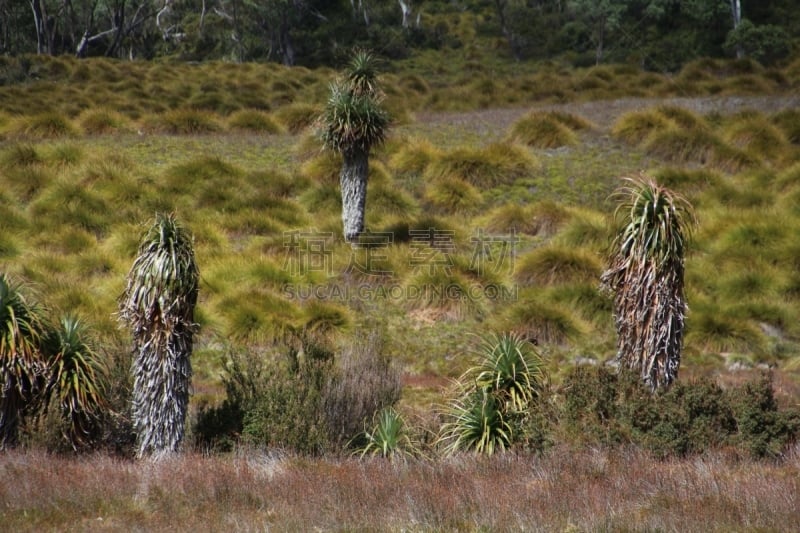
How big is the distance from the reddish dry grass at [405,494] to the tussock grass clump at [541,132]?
1564 cm

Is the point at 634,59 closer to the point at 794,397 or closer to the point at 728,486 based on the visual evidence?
the point at 794,397

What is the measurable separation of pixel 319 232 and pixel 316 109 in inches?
339

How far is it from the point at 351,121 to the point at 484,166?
6.32 m

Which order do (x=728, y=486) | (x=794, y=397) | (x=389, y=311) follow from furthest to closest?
(x=389, y=311) → (x=794, y=397) → (x=728, y=486)

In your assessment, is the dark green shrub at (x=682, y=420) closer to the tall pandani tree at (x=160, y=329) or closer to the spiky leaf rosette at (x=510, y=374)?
→ the spiky leaf rosette at (x=510, y=374)

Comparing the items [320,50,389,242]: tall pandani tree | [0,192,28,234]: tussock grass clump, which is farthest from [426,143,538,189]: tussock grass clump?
[0,192,28,234]: tussock grass clump

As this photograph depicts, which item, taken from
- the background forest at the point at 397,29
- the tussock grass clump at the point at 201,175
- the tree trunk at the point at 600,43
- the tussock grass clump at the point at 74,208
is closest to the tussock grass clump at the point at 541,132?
the tussock grass clump at the point at 201,175

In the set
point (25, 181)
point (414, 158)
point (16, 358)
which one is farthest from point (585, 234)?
point (25, 181)

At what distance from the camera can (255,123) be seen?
25672mm

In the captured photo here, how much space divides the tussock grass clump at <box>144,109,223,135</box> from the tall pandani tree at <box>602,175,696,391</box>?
1811 cm

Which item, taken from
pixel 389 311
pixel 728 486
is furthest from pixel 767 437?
pixel 389 311

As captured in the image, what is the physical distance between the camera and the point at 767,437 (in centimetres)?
886

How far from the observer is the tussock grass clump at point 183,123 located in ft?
83.1

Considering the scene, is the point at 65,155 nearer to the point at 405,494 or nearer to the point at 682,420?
the point at 405,494
